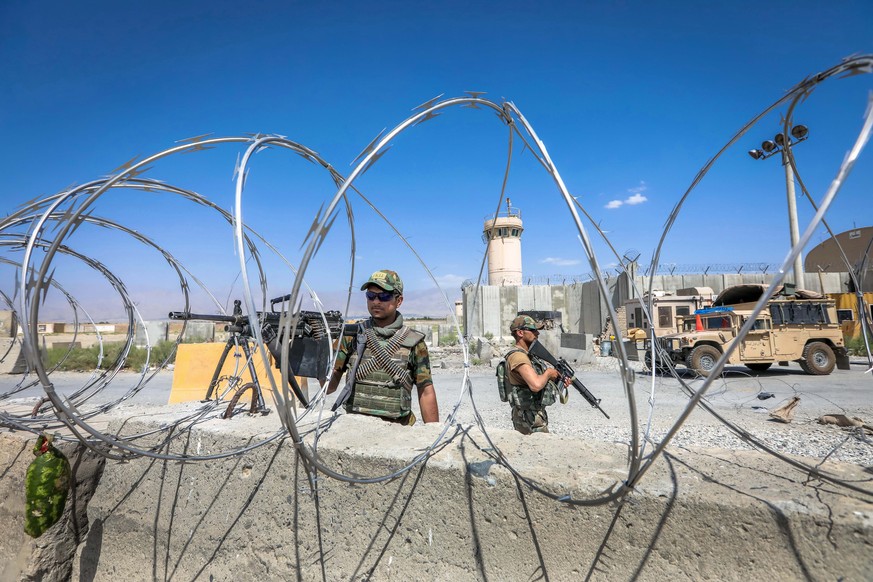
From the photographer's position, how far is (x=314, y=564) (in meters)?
2.10

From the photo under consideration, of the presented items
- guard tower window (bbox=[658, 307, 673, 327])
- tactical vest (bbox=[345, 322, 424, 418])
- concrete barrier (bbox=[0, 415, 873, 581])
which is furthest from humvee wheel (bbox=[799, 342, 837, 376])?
tactical vest (bbox=[345, 322, 424, 418])

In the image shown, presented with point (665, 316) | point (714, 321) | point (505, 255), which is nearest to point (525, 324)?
point (714, 321)

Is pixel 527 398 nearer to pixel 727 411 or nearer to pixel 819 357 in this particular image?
pixel 727 411

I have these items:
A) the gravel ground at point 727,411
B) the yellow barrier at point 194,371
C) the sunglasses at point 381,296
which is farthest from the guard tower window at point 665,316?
the sunglasses at point 381,296

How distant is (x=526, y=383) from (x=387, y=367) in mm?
1160

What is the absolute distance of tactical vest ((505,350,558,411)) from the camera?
3.50 metres

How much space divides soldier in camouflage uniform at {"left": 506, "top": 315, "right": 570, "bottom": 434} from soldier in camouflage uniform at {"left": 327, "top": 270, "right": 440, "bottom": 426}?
84cm

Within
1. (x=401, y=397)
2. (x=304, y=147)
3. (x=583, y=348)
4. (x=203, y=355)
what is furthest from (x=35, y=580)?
(x=583, y=348)

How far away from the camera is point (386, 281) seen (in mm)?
2945

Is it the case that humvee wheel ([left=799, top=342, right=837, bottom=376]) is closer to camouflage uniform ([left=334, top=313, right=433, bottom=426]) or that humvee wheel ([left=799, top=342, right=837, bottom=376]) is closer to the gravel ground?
the gravel ground

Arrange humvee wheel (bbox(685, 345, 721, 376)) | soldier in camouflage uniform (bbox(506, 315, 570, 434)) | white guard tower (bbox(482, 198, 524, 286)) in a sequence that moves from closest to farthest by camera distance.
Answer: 1. soldier in camouflage uniform (bbox(506, 315, 570, 434))
2. humvee wheel (bbox(685, 345, 721, 376))
3. white guard tower (bbox(482, 198, 524, 286))

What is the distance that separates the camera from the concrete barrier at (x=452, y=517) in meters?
1.48

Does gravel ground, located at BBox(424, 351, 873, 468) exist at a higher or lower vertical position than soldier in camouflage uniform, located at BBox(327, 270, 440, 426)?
lower

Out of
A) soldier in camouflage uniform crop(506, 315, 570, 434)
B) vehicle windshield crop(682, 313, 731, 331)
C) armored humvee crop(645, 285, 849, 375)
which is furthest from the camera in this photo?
vehicle windshield crop(682, 313, 731, 331)
